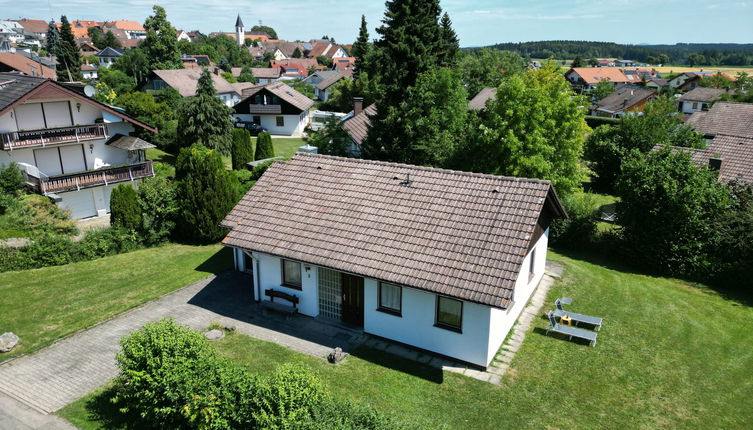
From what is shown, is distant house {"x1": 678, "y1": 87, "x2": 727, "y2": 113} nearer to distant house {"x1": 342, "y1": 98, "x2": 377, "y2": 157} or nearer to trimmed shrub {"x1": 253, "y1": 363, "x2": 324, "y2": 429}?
distant house {"x1": 342, "y1": 98, "x2": 377, "y2": 157}

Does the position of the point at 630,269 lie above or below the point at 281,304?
below

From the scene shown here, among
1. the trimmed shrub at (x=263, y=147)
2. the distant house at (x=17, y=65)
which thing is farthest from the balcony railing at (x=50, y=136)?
the distant house at (x=17, y=65)

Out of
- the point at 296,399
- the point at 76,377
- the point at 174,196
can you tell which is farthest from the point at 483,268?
the point at 174,196

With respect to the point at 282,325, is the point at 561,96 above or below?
above

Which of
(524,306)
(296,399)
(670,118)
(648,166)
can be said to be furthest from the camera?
(670,118)

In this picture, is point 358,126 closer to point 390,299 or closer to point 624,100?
point 390,299

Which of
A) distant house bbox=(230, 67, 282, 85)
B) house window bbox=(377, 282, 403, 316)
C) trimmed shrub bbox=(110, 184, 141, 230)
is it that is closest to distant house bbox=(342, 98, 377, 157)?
trimmed shrub bbox=(110, 184, 141, 230)

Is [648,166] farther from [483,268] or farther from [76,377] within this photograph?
[76,377]

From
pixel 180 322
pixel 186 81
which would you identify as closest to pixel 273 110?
pixel 186 81
